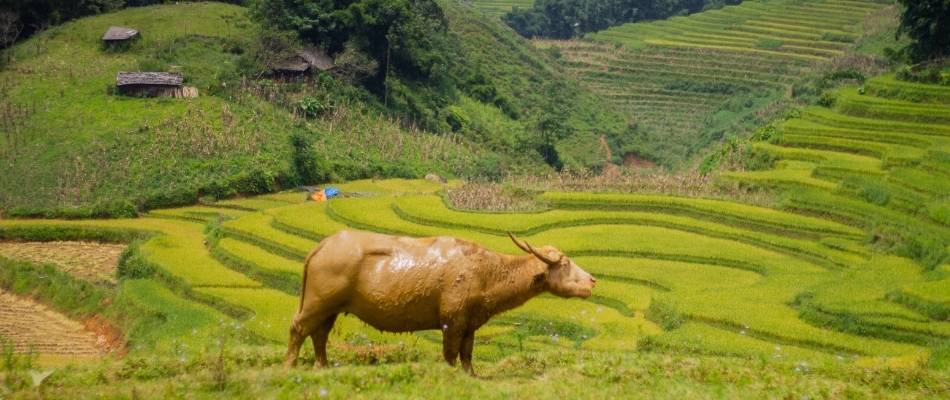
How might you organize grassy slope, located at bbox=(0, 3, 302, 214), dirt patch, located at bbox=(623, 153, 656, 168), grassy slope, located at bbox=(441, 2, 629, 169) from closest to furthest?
1. grassy slope, located at bbox=(0, 3, 302, 214)
2. grassy slope, located at bbox=(441, 2, 629, 169)
3. dirt patch, located at bbox=(623, 153, 656, 168)

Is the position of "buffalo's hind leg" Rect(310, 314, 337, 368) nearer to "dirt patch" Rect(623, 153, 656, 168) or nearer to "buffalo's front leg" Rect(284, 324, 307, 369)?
"buffalo's front leg" Rect(284, 324, 307, 369)

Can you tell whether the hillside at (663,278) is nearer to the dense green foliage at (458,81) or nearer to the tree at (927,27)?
the tree at (927,27)

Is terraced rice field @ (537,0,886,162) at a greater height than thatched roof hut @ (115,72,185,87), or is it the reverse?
thatched roof hut @ (115,72,185,87)

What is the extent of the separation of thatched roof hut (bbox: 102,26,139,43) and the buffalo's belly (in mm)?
35106

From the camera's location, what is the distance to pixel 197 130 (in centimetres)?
3459

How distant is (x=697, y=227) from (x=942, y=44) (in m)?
23.2

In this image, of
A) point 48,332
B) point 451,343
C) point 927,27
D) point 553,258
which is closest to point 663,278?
point 553,258

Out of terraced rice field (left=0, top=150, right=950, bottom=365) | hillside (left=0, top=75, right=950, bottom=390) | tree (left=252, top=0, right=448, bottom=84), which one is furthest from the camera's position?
tree (left=252, top=0, right=448, bottom=84)

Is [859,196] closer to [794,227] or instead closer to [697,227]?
[794,227]

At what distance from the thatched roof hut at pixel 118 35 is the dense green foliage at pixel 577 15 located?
4093 cm

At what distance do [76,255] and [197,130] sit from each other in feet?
32.8

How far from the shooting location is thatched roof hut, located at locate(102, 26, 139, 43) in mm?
41438

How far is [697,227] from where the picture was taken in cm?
2466

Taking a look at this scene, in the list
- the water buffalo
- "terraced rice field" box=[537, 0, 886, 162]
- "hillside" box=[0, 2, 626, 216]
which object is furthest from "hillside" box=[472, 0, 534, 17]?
the water buffalo
